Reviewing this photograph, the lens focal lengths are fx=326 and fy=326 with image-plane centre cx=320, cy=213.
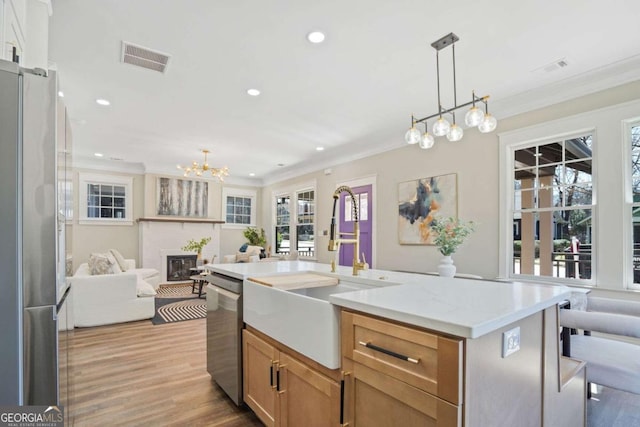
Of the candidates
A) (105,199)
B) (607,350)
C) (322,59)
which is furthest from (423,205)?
(105,199)

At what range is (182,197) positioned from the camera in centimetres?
802

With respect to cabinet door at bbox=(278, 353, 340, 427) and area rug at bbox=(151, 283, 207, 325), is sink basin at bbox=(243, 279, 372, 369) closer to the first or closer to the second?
cabinet door at bbox=(278, 353, 340, 427)

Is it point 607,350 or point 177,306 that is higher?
point 607,350

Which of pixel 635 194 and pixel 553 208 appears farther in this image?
pixel 553 208

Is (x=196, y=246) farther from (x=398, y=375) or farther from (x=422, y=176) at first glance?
(x=398, y=375)

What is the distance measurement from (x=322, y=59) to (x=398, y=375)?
2612 millimetres

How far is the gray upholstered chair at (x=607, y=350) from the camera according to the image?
5.75 ft

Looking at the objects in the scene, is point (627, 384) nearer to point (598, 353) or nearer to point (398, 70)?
point (598, 353)

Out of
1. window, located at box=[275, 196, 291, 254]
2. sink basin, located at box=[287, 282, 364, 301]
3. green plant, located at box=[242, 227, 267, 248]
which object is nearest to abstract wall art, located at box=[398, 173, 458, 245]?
sink basin, located at box=[287, 282, 364, 301]

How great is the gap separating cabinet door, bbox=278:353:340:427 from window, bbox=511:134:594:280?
3.18m

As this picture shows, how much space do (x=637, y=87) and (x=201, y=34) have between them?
3775mm

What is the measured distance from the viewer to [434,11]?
2242 mm

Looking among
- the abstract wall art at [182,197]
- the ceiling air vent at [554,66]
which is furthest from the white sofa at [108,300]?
the ceiling air vent at [554,66]

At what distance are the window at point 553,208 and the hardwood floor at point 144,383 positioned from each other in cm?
333
